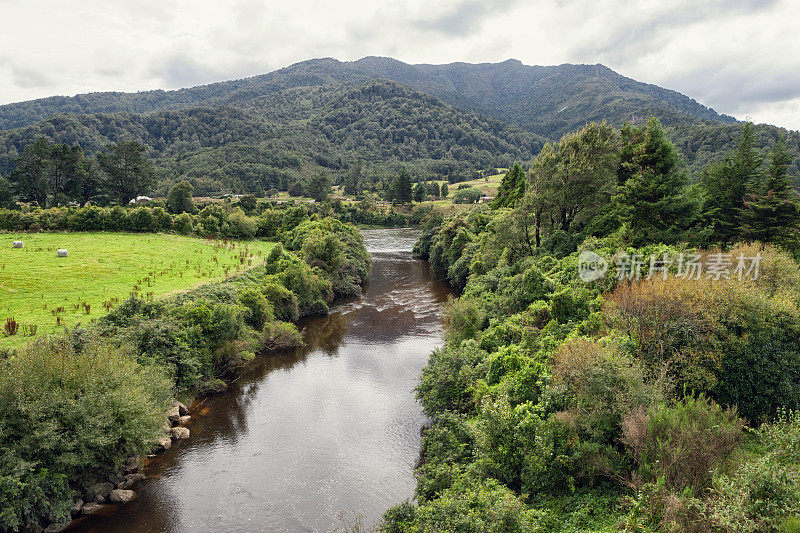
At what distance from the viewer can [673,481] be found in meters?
12.9

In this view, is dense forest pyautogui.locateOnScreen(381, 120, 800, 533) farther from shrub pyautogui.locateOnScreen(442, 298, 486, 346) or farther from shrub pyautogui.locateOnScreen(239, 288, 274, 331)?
shrub pyautogui.locateOnScreen(239, 288, 274, 331)

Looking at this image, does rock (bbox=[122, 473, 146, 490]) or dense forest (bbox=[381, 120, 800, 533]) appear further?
rock (bbox=[122, 473, 146, 490])

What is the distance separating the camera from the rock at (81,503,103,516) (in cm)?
2006

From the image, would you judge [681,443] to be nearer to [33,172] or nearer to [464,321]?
[464,321]

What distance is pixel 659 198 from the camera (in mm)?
33562

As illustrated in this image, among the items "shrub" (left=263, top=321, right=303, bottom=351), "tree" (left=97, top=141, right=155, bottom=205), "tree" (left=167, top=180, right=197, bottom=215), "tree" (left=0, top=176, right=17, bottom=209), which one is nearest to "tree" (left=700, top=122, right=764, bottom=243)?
"shrub" (left=263, top=321, right=303, bottom=351)

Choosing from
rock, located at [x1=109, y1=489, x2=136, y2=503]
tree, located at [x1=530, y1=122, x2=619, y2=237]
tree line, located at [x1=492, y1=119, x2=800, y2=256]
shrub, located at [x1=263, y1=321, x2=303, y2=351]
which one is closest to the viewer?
rock, located at [x1=109, y1=489, x2=136, y2=503]

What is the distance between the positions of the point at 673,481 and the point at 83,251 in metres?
61.5

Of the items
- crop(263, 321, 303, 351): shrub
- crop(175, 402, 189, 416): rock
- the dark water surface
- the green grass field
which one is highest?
the green grass field

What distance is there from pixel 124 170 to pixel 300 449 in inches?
3777

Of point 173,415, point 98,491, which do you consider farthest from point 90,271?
point 98,491

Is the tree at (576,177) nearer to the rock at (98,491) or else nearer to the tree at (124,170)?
the rock at (98,491)

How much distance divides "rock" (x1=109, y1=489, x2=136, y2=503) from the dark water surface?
1.50 ft

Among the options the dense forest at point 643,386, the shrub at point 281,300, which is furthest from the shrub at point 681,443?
the shrub at point 281,300
